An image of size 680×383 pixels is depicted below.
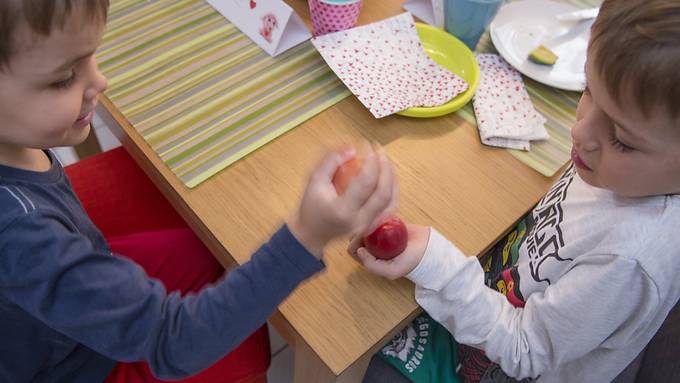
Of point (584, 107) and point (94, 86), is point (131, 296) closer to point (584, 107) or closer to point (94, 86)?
point (94, 86)

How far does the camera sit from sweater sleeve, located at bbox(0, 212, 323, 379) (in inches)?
21.4

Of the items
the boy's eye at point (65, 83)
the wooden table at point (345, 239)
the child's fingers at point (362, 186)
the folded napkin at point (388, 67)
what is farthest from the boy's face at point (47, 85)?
the folded napkin at point (388, 67)

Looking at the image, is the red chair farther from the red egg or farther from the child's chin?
the child's chin

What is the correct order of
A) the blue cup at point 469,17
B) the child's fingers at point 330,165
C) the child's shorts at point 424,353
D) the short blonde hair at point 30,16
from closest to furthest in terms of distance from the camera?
the short blonde hair at point 30,16 < the child's fingers at point 330,165 < the child's shorts at point 424,353 < the blue cup at point 469,17

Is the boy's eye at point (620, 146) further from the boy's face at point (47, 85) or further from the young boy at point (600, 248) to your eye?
the boy's face at point (47, 85)

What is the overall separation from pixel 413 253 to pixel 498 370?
0.30m

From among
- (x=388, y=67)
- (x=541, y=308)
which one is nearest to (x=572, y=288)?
(x=541, y=308)

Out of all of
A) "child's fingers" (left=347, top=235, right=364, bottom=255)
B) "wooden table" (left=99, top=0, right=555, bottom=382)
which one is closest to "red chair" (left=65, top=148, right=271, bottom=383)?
"wooden table" (left=99, top=0, right=555, bottom=382)

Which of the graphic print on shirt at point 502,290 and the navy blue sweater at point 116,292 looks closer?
the navy blue sweater at point 116,292

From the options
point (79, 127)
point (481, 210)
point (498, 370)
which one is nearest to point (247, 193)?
point (79, 127)

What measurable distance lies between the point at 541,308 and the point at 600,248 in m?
0.11

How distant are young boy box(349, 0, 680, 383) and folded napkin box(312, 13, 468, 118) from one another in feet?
0.87

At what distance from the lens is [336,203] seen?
0.56 m

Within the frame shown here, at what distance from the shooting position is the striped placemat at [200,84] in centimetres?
84
